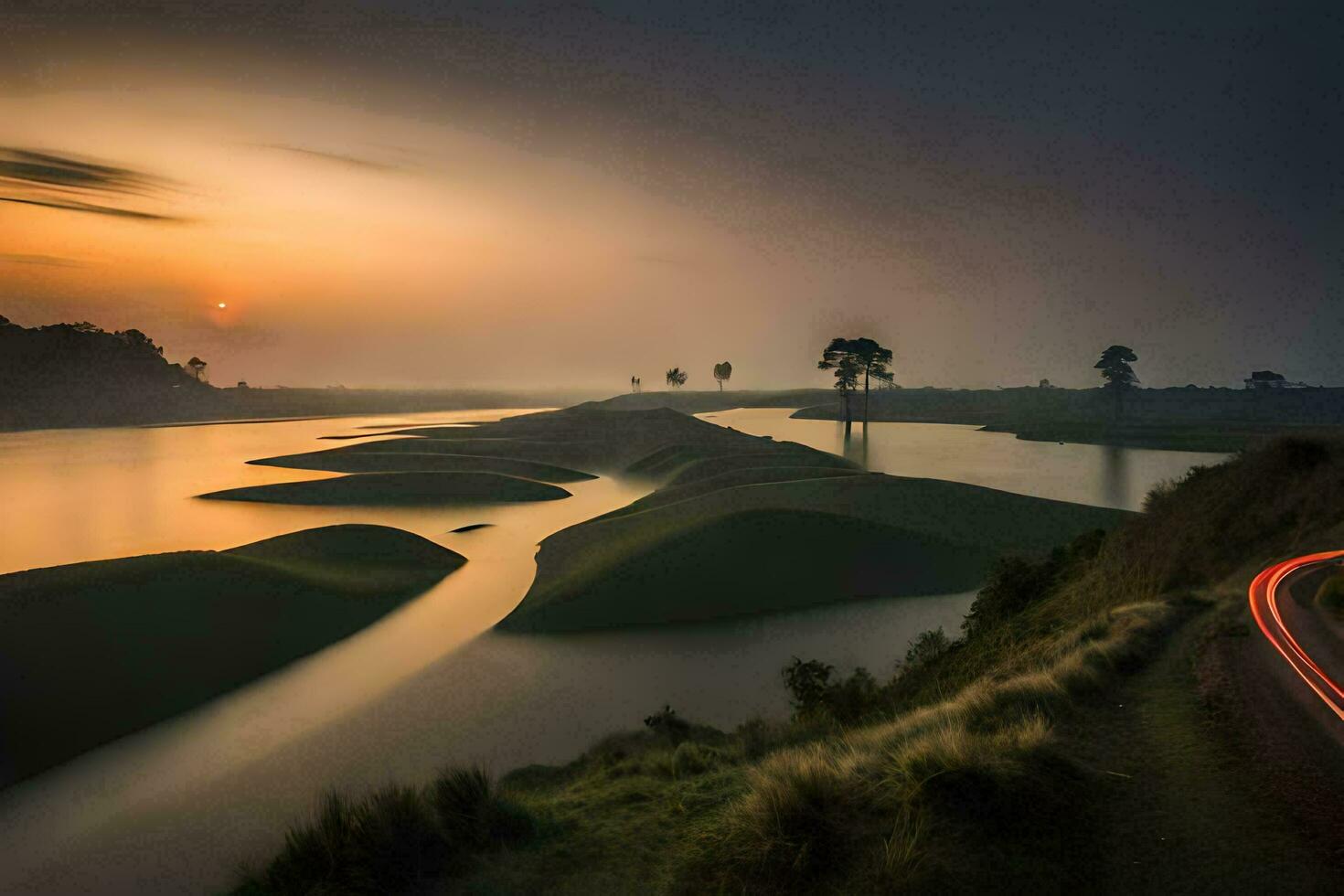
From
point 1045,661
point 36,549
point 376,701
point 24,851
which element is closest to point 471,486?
point 36,549

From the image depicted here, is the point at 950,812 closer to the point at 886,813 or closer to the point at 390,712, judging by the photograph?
the point at 886,813

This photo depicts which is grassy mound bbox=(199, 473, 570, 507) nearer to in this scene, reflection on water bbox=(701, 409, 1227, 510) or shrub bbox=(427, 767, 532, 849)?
reflection on water bbox=(701, 409, 1227, 510)

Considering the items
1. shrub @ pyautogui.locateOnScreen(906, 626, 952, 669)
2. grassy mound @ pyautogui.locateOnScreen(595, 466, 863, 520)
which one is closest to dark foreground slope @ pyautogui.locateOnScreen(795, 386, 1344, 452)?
grassy mound @ pyautogui.locateOnScreen(595, 466, 863, 520)

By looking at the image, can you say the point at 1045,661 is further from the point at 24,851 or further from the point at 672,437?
the point at 672,437

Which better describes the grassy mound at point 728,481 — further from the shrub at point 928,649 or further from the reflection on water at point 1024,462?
the shrub at point 928,649

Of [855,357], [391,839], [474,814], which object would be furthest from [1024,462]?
[391,839]

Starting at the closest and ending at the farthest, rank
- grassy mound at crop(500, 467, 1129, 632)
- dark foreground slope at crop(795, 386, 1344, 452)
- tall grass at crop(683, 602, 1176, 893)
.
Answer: tall grass at crop(683, 602, 1176, 893) < grassy mound at crop(500, 467, 1129, 632) < dark foreground slope at crop(795, 386, 1344, 452)

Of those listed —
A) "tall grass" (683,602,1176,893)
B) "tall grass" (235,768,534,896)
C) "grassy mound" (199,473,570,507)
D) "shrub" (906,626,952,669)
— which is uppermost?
"tall grass" (683,602,1176,893)
